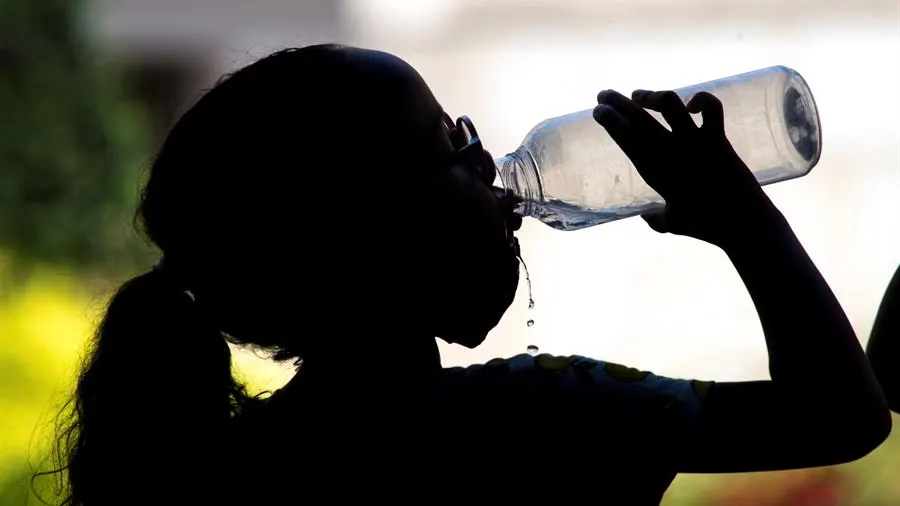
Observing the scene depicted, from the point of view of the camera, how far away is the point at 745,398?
70 cm

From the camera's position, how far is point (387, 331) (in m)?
0.79

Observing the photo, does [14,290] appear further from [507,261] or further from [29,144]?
[507,261]

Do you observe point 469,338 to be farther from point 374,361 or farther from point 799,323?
point 799,323

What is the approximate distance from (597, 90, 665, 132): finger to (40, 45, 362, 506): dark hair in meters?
0.21

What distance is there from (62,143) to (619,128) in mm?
2606

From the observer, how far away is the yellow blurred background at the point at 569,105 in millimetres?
2957

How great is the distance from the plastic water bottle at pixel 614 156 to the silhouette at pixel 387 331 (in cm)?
20

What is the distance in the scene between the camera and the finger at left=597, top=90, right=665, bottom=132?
74cm

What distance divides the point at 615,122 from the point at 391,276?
0.21 meters

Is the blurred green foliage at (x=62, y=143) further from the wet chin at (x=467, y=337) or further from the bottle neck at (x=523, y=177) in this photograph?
the wet chin at (x=467, y=337)

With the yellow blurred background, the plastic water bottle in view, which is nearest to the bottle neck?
the plastic water bottle

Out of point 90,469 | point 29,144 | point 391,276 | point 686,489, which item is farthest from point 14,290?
point 391,276

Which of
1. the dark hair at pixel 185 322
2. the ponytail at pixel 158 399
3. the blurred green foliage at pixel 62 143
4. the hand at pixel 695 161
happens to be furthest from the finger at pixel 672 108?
the blurred green foliage at pixel 62 143

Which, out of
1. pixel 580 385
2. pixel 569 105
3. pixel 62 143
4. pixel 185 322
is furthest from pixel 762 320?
pixel 62 143
